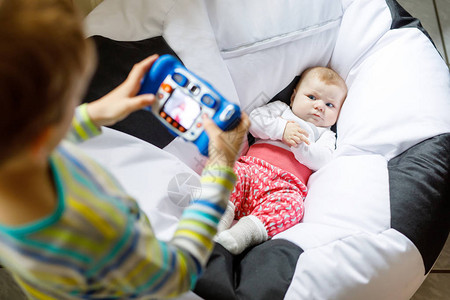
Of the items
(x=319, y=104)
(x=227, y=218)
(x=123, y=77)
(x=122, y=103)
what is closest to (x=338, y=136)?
(x=319, y=104)

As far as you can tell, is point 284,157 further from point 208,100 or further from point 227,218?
point 208,100

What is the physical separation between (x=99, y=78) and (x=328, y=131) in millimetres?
588

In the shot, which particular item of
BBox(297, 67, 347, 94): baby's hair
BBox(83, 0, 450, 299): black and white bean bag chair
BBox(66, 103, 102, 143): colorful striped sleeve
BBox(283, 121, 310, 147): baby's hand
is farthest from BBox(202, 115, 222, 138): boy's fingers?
BBox(297, 67, 347, 94): baby's hair

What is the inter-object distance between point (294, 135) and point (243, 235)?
317mm

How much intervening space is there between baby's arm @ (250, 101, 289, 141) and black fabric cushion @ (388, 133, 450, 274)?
28 centimetres

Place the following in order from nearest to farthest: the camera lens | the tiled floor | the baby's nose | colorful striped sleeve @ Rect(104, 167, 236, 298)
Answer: colorful striped sleeve @ Rect(104, 167, 236, 298)
the camera lens
the tiled floor
the baby's nose

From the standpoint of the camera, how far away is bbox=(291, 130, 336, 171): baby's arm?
Result: 3.59 feet

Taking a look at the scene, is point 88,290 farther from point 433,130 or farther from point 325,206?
point 433,130

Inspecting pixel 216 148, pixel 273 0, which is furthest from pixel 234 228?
pixel 273 0

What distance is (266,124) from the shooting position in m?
1.13

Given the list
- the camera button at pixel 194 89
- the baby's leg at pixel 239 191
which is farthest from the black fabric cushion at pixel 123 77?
the camera button at pixel 194 89

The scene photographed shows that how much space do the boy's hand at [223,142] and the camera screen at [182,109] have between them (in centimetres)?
3

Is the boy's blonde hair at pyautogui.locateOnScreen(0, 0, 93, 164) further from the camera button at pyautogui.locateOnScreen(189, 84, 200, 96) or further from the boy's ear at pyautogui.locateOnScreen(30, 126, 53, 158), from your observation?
the camera button at pyautogui.locateOnScreen(189, 84, 200, 96)

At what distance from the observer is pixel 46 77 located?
1.12 feet
